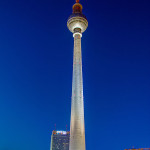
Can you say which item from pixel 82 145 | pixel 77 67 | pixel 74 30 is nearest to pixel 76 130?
pixel 82 145

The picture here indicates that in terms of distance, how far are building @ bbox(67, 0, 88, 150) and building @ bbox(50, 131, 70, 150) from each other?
10671 cm

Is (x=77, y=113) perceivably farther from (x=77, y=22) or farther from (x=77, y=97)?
(x=77, y=22)

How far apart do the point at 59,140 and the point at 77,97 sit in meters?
110

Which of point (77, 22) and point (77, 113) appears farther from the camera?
point (77, 22)

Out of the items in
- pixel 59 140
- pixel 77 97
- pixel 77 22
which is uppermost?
pixel 77 22

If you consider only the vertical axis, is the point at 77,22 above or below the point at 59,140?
above

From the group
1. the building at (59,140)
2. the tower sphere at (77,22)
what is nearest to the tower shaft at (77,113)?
the tower sphere at (77,22)

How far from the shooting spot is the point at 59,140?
541 ft

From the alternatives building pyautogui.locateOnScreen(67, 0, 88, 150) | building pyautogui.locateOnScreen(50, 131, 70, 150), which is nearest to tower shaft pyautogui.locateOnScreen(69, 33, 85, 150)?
building pyautogui.locateOnScreen(67, 0, 88, 150)

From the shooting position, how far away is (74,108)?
6291 centimetres

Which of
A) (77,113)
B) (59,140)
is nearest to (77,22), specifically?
(77,113)

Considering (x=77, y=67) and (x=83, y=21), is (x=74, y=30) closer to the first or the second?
(x=83, y=21)

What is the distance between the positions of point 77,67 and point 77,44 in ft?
30.4

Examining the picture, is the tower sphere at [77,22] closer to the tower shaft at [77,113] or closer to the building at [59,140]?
the tower shaft at [77,113]
